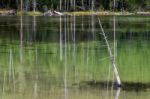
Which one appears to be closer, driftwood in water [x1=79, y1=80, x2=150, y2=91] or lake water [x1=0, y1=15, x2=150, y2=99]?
lake water [x1=0, y1=15, x2=150, y2=99]

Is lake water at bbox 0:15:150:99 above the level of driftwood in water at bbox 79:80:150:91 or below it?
below

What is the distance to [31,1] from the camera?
124m

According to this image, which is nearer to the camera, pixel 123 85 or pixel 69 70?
pixel 123 85

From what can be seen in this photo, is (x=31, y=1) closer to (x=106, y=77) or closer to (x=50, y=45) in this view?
(x=50, y=45)

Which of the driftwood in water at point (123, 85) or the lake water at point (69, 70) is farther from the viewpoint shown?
the driftwood in water at point (123, 85)

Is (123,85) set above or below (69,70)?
above

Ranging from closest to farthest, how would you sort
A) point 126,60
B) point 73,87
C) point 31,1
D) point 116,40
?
point 73,87 < point 126,60 < point 116,40 < point 31,1

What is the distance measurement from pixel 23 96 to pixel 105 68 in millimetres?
6913

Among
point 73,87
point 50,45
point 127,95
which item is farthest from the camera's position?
point 50,45

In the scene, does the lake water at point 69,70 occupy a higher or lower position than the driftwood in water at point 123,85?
lower

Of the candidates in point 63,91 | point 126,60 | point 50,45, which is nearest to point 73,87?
point 63,91

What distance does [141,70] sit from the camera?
24828mm

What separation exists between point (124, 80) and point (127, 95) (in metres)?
3.10

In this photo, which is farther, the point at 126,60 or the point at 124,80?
the point at 126,60
